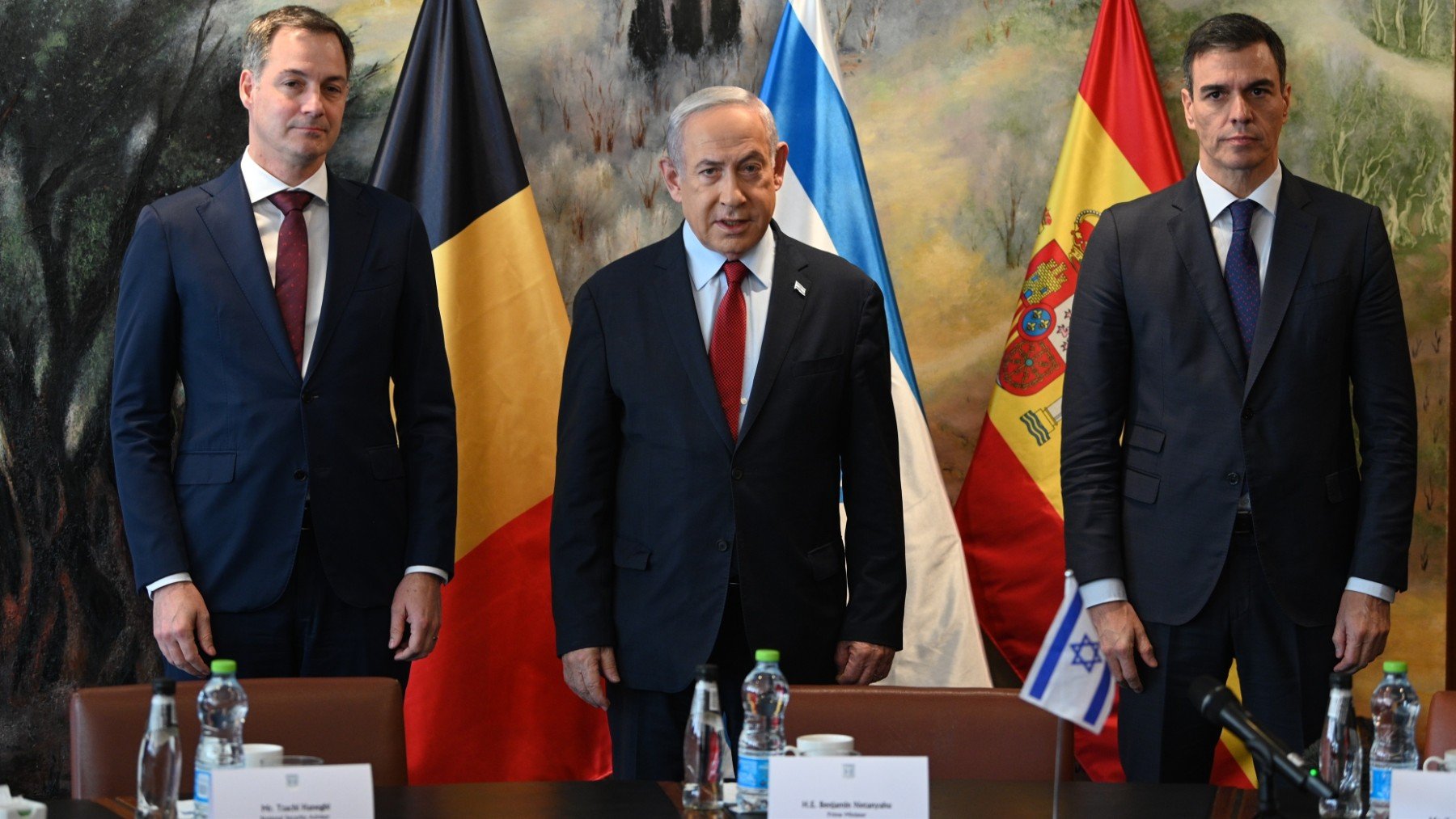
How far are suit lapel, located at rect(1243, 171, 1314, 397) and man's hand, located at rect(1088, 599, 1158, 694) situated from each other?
0.49 metres

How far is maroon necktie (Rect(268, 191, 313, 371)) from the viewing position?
2.90 m

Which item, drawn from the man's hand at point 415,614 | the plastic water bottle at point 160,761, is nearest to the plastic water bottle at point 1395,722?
the plastic water bottle at point 160,761

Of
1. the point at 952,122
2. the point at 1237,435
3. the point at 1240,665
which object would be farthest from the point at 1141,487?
the point at 952,122

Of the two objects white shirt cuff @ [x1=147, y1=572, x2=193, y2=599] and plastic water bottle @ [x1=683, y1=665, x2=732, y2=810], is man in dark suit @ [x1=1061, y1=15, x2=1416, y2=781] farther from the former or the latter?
white shirt cuff @ [x1=147, y1=572, x2=193, y2=599]

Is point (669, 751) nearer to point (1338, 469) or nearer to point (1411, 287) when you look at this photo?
point (1338, 469)

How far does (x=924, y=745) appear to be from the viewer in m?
2.36

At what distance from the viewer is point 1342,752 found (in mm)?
2037

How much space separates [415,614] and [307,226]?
80 centimetres

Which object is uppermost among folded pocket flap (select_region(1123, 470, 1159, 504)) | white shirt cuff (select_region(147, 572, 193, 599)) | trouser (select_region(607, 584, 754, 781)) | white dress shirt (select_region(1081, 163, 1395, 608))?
white dress shirt (select_region(1081, 163, 1395, 608))

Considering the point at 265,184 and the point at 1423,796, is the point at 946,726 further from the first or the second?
the point at 265,184

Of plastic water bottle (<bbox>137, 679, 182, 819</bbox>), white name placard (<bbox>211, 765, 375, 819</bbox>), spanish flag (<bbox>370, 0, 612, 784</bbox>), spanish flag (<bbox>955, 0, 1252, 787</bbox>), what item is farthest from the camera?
spanish flag (<bbox>955, 0, 1252, 787</bbox>)

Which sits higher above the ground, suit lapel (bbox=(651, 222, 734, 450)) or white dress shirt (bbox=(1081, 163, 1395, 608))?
white dress shirt (bbox=(1081, 163, 1395, 608))

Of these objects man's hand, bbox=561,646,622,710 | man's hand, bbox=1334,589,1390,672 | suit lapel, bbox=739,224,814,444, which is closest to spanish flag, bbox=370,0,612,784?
man's hand, bbox=561,646,622,710

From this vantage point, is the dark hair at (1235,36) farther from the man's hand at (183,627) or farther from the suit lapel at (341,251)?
the man's hand at (183,627)
